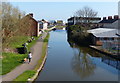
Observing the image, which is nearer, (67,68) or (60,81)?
(60,81)

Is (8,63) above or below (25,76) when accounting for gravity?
above

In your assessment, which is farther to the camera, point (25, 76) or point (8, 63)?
point (8, 63)

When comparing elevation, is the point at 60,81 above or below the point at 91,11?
below

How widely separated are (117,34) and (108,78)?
19878 mm

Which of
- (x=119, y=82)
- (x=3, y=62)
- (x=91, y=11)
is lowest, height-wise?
(x=119, y=82)

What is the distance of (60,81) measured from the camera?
13398mm

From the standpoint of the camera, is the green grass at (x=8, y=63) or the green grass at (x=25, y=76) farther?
the green grass at (x=8, y=63)

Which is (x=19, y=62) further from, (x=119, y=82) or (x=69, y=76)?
(x=119, y=82)

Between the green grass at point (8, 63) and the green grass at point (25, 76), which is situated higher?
the green grass at point (8, 63)

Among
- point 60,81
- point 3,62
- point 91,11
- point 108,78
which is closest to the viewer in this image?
point 60,81

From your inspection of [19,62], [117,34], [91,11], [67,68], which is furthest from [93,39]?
[91,11]

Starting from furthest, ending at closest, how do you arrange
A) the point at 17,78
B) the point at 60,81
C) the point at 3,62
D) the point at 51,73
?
the point at 3,62 < the point at 51,73 < the point at 60,81 < the point at 17,78

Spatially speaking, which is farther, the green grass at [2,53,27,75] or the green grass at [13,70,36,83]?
the green grass at [2,53,27,75]

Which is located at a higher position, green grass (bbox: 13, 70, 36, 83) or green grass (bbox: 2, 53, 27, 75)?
green grass (bbox: 2, 53, 27, 75)
